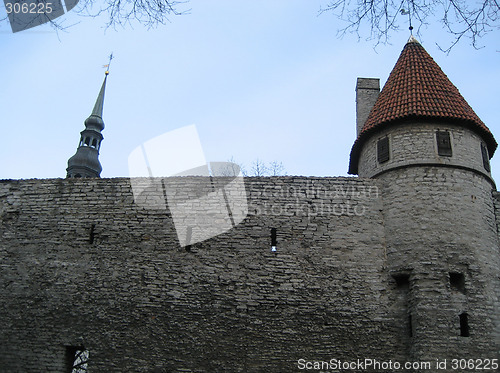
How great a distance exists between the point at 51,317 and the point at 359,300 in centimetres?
701

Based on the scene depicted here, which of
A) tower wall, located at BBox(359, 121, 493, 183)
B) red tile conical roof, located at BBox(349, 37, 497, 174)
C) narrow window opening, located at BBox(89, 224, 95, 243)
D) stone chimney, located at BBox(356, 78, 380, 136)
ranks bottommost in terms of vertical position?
narrow window opening, located at BBox(89, 224, 95, 243)

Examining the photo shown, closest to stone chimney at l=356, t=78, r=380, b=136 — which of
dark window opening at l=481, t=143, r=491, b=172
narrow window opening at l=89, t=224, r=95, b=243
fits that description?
dark window opening at l=481, t=143, r=491, b=172

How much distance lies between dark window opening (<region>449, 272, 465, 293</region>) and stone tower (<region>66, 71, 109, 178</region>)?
24896 mm

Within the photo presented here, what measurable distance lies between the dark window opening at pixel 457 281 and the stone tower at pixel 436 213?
0.02 metres

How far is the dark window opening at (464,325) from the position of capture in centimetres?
1001

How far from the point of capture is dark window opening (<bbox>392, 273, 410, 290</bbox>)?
35.4 ft

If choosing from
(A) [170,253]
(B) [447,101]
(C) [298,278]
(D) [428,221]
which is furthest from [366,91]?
(A) [170,253]

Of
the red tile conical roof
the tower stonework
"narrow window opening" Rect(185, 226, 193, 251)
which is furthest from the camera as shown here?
the red tile conical roof

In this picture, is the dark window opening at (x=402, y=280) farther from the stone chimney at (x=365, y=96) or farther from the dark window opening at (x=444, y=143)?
the stone chimney at (x=365, y=96)

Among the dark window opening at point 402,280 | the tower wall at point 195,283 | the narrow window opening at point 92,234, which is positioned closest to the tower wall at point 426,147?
the tower wall at point 195,283

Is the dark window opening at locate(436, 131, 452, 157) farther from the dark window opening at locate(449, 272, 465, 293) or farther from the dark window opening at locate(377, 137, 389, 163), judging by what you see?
the dark window opening at locate(449, 272, 465, 293)

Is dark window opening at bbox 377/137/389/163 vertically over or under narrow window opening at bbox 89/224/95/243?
over

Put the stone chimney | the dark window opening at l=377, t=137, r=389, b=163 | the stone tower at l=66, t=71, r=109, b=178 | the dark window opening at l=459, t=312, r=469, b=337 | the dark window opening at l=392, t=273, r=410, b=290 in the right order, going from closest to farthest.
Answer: the dark window opening at l=459, t=312, r=469, b=337 → the dark window opening at l=392, t=273, r=410, b=290 → the dark window opening at l=377, t=137, r=389, b=163 → the stone chimney → the stone tower at l=66, t=71, r=109, b=178

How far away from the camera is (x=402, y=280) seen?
35.9ft
